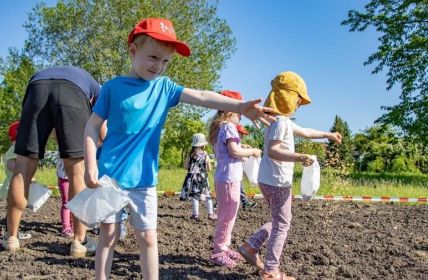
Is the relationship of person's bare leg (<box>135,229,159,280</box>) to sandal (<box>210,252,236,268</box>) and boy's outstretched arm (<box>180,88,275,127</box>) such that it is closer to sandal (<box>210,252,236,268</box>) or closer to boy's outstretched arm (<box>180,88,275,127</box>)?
boy's outstretched arm (<box>180,88,275,127</box>)

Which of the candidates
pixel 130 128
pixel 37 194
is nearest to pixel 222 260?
pixel 130 128

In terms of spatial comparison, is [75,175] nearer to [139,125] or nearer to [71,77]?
[71,77]

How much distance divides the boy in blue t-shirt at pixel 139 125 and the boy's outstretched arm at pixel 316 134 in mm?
1443

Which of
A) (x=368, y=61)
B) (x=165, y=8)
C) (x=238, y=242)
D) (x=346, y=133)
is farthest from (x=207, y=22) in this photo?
(x=346, y=133)

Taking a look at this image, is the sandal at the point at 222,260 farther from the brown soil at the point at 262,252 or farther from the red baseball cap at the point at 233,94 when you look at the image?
the red baseball cap at the point at 233,94

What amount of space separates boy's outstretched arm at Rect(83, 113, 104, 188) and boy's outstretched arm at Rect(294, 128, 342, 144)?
192cm

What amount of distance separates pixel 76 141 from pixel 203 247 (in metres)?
1.62

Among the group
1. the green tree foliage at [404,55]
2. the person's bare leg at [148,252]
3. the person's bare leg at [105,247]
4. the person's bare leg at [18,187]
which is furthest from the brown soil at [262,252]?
the green tree foliage at [404,55]

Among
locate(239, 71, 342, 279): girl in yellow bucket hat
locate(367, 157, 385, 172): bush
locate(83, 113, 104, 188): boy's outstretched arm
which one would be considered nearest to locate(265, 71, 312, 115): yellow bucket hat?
locate(239, 71, 342, 279): girl in yellow bucket hat

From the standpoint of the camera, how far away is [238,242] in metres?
5.06

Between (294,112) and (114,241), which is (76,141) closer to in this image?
(114,241)

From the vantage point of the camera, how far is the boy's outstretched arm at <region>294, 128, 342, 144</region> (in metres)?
4.09

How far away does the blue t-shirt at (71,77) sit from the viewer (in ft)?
13.3

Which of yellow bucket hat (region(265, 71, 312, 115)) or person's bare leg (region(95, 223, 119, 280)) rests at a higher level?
yellow bucket hat (region(265, 71, 312, 115))
